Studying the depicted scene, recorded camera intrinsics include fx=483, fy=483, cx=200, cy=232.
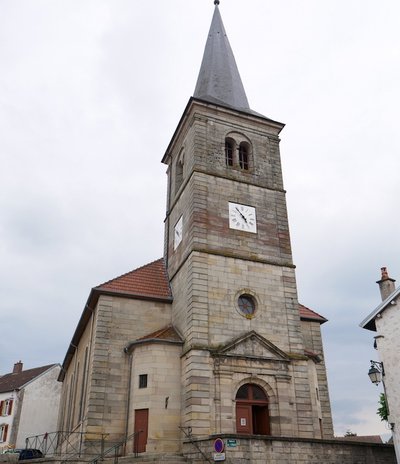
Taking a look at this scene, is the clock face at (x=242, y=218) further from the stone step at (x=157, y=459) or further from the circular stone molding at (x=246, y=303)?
the stone step at (x=157, y=459)

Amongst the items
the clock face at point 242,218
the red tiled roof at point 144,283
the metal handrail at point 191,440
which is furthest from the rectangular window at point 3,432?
the clock face at point 242,218

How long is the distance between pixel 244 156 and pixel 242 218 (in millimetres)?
4156

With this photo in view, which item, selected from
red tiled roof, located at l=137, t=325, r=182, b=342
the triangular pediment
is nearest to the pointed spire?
red tiled roof, located at l=137, t=325, r=182, b=342

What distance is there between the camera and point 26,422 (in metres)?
35.9

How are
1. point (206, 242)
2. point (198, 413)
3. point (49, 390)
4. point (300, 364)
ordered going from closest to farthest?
point (198, 413)
point (300, 364)
point (206, 242)
point (49, 390)

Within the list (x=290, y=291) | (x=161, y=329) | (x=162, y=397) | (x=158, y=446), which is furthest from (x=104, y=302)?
(x=290, y=291)

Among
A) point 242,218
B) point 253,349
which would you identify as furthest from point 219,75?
point 253,349

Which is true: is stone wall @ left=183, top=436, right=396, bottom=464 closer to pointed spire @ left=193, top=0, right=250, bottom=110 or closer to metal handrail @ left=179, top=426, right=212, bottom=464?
metal handrail @ left=179, top=426, right=212, bottom=464

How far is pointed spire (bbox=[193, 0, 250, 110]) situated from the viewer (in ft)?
84.2

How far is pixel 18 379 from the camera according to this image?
40281mm

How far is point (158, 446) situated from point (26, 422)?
76.7ft

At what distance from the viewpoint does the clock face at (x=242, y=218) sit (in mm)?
21141

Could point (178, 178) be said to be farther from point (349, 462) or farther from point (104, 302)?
point (349, 462)

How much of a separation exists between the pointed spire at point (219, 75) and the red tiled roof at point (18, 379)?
2623 centimetres
